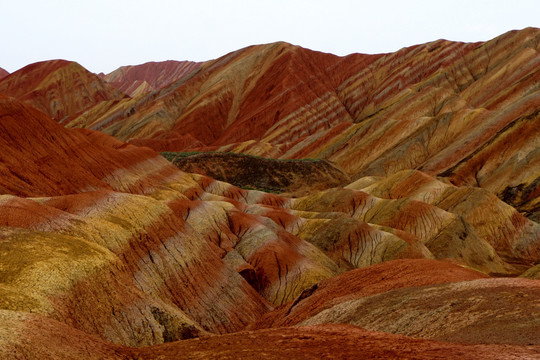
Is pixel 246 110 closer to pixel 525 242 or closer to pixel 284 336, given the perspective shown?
pixel 525 242

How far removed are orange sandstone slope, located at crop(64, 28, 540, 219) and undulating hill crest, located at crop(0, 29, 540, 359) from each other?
0.54m

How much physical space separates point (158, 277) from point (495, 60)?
122m

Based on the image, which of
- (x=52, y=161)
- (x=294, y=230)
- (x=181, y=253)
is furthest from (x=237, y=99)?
(x=181, y=253)

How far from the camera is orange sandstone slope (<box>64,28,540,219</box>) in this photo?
271 feet

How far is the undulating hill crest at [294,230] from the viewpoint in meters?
13.9

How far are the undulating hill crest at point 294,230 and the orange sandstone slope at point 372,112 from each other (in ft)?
1.79

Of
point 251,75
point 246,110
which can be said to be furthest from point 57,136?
point 251,75

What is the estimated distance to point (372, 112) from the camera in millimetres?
138000

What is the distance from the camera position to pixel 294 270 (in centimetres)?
3897

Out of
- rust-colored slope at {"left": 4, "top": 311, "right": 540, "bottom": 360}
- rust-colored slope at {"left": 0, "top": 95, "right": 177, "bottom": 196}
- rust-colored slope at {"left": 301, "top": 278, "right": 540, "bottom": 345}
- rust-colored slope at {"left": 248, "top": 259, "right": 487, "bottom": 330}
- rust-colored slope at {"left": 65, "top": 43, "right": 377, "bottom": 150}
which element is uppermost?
rust-colored slope at {"left": 65, "top": 43, "right": 377, "bottom": 150}

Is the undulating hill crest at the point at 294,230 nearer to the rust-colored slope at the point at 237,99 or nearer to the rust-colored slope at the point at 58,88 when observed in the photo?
the rust-colored slope at the point at 237,99

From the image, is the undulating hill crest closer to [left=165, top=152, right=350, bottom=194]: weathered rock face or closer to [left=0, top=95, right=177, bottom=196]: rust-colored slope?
[left=0, top=95, right=177, bottom=196]: rust-colored slope

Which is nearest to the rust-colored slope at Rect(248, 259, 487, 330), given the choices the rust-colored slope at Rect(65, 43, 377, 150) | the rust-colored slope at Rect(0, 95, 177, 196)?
the rust-colored slope at Rect(0, 95, 177, 196)

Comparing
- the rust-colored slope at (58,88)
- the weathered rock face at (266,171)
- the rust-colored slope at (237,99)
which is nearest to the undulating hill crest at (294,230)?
the weathered rock face at (266,171)
